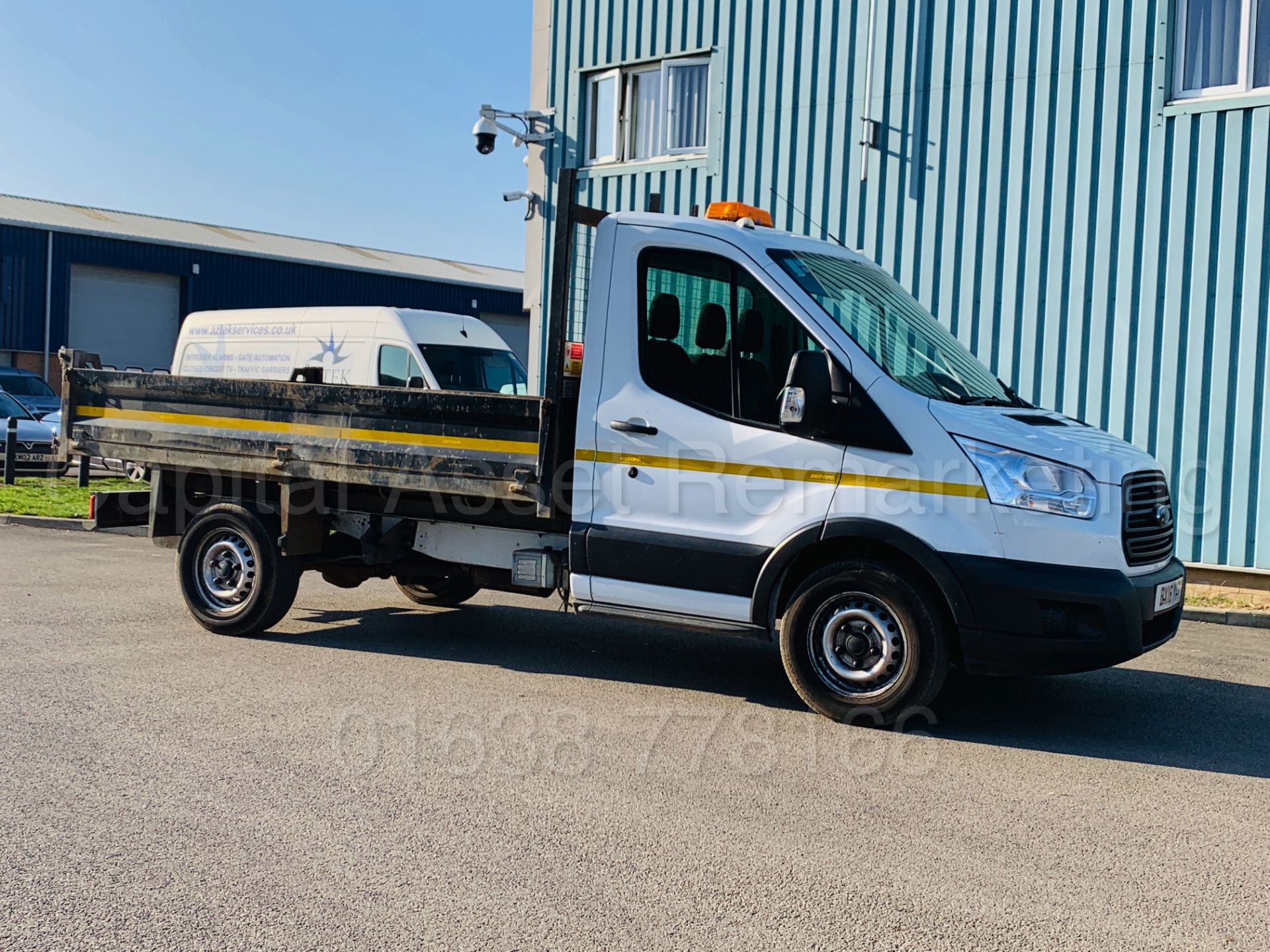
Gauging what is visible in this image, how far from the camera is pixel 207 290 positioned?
133 ft

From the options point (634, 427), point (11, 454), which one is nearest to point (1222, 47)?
point (634, 427)

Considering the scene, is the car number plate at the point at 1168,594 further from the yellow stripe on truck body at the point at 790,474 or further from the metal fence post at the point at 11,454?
the metal fence post at the point at 11,454

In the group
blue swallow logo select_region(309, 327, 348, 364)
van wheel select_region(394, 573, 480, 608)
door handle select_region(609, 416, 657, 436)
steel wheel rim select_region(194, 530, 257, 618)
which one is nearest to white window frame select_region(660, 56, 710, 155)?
blue swallow logo select_region(309, 327, 348, 364)

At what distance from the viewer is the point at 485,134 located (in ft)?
49.7

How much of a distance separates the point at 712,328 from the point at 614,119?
9.05m

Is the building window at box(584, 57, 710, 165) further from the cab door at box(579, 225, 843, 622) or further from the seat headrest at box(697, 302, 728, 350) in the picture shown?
the seat headrest at box(697, 302, 728, 350)

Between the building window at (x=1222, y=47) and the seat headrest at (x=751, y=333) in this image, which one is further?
the building window at (x=1222, y=47)

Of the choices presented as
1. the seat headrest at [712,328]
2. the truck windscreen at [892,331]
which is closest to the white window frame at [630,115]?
the truck windscreen at [892,331]

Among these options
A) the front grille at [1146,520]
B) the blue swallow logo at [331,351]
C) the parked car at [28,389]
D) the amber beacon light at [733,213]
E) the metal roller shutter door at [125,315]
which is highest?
the metal roller shutter door at [125,315]

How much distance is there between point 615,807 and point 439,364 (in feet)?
37.6

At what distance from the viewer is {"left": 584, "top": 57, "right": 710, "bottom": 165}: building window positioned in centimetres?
1438

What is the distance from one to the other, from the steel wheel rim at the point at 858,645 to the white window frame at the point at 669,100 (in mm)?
9160

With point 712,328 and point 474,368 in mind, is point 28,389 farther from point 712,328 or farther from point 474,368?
point 712,328

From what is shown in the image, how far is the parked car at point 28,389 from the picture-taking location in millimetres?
26797
